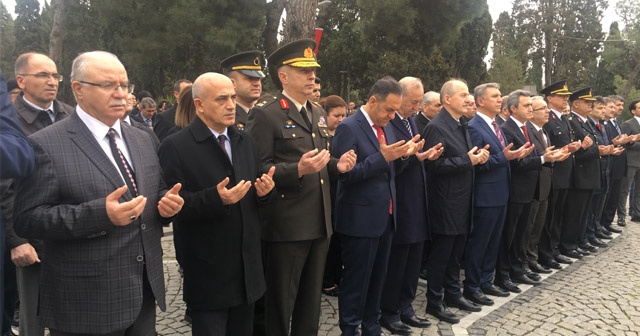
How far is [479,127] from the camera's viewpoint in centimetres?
514

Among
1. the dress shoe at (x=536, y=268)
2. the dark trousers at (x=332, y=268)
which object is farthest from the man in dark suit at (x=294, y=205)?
the dress shoe at (x=536, y=268)

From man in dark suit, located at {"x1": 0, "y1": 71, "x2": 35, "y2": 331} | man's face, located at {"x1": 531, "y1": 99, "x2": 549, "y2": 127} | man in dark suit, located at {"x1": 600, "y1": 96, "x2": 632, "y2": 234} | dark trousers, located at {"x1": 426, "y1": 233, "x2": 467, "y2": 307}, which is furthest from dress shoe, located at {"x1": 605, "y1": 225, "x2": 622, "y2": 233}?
man in dark suit, located at {"x1": 0, "y1": 71, "x2": 35, "y2": 331}

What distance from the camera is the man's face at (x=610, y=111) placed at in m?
8.48

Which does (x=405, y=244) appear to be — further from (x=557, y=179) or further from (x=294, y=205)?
(x=557, y=179)

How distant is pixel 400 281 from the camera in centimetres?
433

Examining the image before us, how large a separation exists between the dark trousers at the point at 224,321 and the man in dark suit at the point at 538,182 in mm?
4126

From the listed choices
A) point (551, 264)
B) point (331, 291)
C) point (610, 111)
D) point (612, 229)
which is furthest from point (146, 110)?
point (612, 229)

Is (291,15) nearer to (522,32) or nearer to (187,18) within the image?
(187,18)

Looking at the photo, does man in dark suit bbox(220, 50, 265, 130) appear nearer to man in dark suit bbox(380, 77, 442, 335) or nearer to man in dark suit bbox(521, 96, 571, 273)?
man in dark suit bbox(380, 77, 442, 335)

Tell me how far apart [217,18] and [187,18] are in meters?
1.83

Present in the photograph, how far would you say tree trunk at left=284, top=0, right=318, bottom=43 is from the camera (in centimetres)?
959

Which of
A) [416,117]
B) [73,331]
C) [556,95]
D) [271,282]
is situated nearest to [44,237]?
[73,331]

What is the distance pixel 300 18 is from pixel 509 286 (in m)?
6.74

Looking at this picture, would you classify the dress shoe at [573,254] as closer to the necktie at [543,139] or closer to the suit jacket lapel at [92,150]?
the necktie at [543,139]
